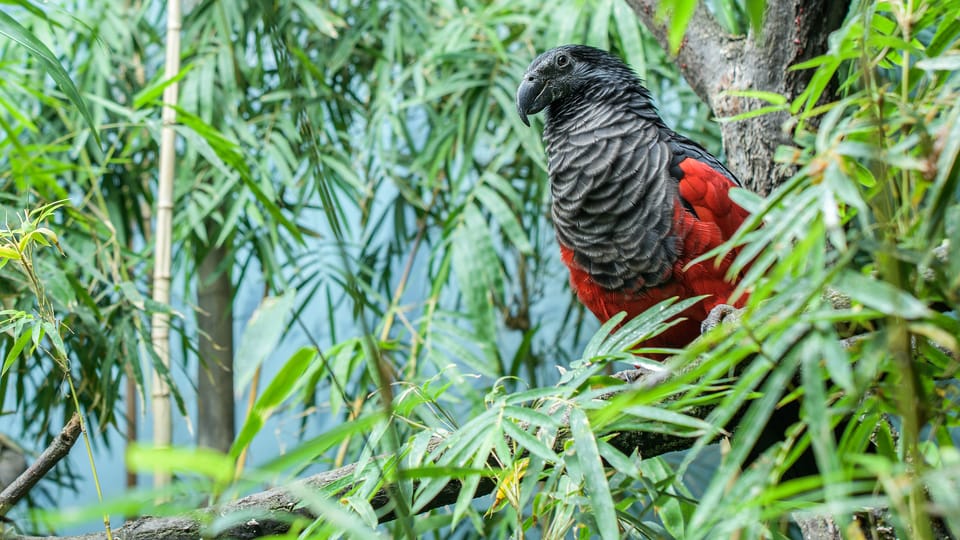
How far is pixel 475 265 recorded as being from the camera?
1839mm

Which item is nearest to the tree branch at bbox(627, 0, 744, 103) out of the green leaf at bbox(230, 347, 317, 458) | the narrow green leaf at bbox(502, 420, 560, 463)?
the narrow green leaf at bbox(502, 420, 560, 463)

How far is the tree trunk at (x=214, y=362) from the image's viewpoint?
2432 mm

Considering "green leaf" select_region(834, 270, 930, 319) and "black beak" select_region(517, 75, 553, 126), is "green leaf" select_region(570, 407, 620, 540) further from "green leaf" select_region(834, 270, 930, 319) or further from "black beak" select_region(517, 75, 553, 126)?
"black beak" select_region(517, 75, 553, 126)

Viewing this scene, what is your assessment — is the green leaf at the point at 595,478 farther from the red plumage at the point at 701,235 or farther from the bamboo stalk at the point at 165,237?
the bamboo stalk at the point at 165,237

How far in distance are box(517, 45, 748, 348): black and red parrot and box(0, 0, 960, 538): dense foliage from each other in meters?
0.19

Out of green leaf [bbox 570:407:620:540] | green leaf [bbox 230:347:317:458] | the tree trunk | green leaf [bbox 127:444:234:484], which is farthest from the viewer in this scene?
the tree trunk

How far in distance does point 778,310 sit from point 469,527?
1913 mm

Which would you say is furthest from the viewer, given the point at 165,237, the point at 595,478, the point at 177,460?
the point at 165,237

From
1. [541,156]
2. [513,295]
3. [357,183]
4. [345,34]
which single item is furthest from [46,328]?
[513,295]

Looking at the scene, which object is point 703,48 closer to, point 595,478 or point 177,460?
point 595,478

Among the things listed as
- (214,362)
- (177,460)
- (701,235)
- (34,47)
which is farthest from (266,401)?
(214,362)

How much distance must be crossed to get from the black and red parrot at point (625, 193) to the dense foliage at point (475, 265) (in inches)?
7.4

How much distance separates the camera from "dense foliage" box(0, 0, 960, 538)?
1.63 ft

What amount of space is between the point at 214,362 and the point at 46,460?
159cm
